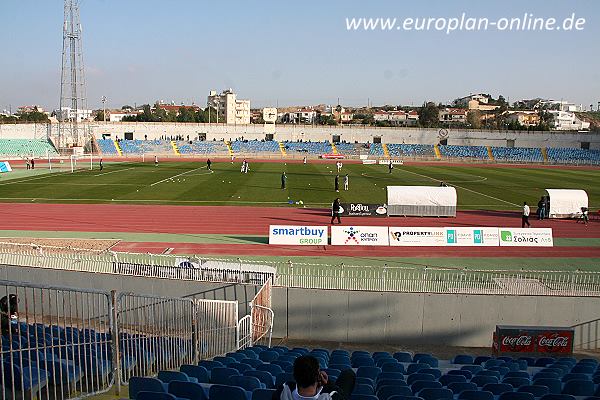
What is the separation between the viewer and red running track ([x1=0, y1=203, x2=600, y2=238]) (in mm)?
27188

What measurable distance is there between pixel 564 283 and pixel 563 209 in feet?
58.5

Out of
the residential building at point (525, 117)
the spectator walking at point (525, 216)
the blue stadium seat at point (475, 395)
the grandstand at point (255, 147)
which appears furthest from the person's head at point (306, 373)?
the residential building at point (525, 117)

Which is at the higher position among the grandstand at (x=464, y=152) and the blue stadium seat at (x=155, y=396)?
the grandstand at (x=464, y=152)

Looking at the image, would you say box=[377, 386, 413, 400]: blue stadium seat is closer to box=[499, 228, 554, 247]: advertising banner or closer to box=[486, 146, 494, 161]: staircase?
box=[499, 228, 554, 247]: advertising banner

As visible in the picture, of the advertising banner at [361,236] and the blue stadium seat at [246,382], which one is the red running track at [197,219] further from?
the blue stadium seat at [246,382]

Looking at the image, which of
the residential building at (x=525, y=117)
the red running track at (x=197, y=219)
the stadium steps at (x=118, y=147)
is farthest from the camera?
the residential building at (x=525, y=117)

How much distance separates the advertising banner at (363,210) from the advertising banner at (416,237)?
749cm

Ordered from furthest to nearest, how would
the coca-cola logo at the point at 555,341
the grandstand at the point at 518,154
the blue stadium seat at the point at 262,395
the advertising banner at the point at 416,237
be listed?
the grandstand at the point at 518,154
the advertising banner at the point at 416,237
the coca-cola logo at the point at 555,341
the blue stadium seat at the point at 262,395

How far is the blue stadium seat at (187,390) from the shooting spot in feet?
19.0

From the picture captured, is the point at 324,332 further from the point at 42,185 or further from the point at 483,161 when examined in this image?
the point at 483,161

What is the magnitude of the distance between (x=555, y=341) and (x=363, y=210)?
18.3 metres

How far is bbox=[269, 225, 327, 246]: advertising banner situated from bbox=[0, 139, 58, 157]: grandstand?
55.6 m

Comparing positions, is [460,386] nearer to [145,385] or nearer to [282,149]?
[145,385]

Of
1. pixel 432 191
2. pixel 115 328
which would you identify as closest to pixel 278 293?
pixel 115 328
